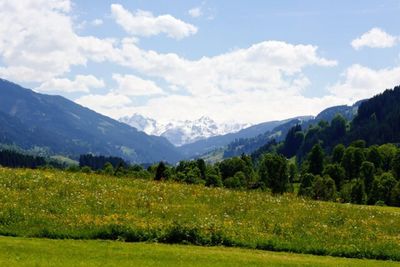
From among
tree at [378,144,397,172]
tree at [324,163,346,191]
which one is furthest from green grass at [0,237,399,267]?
tree at [378,144,397,172]

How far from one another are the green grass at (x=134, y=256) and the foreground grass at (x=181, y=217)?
5.16 ft

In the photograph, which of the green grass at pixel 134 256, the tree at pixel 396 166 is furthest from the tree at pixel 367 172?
the green grass at pixel 134 256

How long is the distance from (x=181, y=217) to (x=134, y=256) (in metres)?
9.22

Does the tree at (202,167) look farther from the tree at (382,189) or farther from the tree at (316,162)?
the tree at (382,189)

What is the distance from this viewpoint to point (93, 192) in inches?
1409

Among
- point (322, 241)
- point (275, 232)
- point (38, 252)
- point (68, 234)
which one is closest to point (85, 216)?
point (68, 234)

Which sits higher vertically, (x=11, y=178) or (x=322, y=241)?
(x=11, y=178)

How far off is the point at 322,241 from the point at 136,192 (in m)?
14.8

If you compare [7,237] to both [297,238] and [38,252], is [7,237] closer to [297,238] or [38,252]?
[38,252]

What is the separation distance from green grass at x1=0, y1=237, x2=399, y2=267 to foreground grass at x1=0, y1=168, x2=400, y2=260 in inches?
61.9

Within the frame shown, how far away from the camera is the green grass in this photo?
68.7 ft

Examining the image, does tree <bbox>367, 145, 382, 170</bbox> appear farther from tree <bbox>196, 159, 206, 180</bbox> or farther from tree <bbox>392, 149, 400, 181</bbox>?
tree <bbox>196, 159, 206, 180</bbox>

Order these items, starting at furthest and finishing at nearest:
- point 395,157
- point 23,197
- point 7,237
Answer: point 395,157 < point 23,197 < point 7,237

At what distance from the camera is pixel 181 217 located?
31562mm
